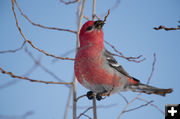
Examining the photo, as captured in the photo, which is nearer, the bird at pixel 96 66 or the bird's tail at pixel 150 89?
the bird's tail at pixel 150 89

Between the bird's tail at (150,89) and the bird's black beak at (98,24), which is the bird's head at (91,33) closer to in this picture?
the bird's black beak at (98,24)

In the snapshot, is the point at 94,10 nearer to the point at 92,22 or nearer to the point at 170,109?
the point at 92,22

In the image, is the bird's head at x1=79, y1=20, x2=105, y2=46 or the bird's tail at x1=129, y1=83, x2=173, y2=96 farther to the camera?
the bird's head at x1=79, y1=20, x2=105, y2=46

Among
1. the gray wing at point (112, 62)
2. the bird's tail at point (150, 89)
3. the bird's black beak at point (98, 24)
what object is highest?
the bird's black beak at point (98, 24)

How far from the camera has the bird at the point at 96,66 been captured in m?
1.16

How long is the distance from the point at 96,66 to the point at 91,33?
205 millimetres

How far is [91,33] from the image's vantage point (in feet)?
3.97

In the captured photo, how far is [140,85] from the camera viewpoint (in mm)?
1344

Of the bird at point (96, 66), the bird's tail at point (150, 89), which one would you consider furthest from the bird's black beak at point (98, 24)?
the bird's tail at point (150, 89)

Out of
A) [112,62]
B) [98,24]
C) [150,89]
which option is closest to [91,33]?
[98,24]

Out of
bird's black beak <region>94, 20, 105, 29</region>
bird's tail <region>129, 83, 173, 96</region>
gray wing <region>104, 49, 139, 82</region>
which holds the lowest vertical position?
bird's tail <region>129, 83, 173, 96</region>

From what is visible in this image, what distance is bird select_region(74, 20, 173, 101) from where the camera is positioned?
1157 mm

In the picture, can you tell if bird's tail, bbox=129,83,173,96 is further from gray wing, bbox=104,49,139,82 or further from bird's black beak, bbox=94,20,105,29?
bird's black beak, bbox=94,20,105,29

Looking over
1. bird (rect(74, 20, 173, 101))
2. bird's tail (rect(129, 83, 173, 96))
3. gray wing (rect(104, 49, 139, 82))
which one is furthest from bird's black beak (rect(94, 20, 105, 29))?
bird's tail (rect(129, 83, 173, 96))
